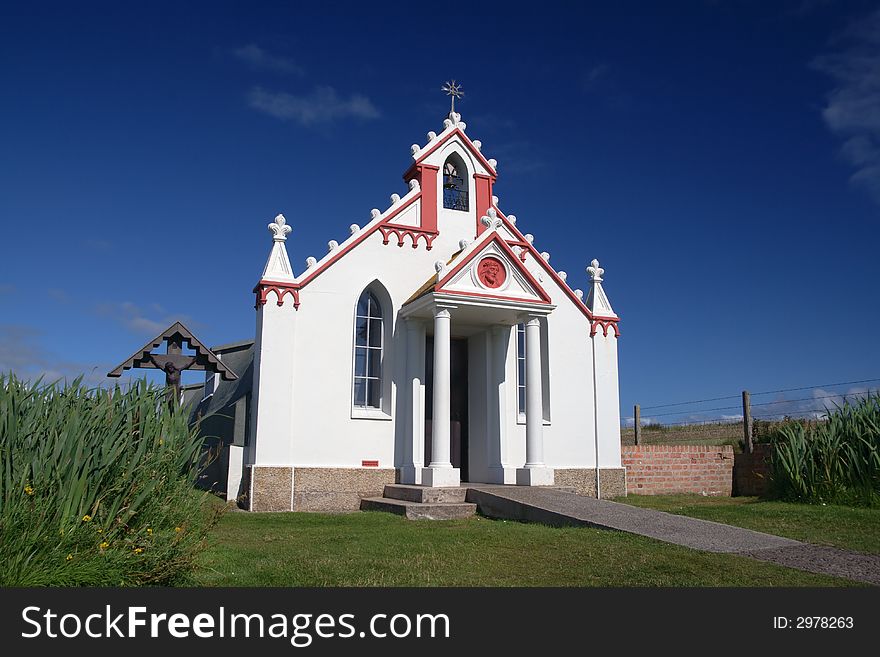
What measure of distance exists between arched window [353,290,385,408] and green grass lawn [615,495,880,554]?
243 inches

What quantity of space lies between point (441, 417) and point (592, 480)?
4.79 meters

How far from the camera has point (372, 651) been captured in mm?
4887

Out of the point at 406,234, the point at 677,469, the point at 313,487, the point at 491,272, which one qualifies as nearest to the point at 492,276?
the point at 491,272

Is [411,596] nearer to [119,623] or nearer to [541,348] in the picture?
[119,623]

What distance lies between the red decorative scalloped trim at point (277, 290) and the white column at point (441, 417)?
2934 millimetres

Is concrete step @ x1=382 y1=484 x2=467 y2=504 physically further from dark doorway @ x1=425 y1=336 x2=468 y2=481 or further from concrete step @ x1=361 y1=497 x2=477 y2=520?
dark doorway @ x1=425 y1=336 x2=468 y2=481

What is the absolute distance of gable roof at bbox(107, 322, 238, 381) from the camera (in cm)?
1216

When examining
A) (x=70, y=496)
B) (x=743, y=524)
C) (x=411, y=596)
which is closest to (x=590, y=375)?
(x=743, y=524)

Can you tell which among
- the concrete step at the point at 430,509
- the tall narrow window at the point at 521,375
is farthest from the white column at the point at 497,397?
the concrete step at the point at 430,509

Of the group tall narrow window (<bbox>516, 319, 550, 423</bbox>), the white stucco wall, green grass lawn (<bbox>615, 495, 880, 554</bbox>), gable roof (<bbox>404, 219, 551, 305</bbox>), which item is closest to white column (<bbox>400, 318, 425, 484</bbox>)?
the white stucco wall

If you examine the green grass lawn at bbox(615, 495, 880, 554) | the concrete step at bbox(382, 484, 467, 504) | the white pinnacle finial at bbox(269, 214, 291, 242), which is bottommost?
the green grass lawn at bbox(615, 495, 880, 554)

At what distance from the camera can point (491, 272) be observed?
1582cm

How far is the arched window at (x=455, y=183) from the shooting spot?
59.2ft

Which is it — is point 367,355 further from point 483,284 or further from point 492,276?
point 492,276
